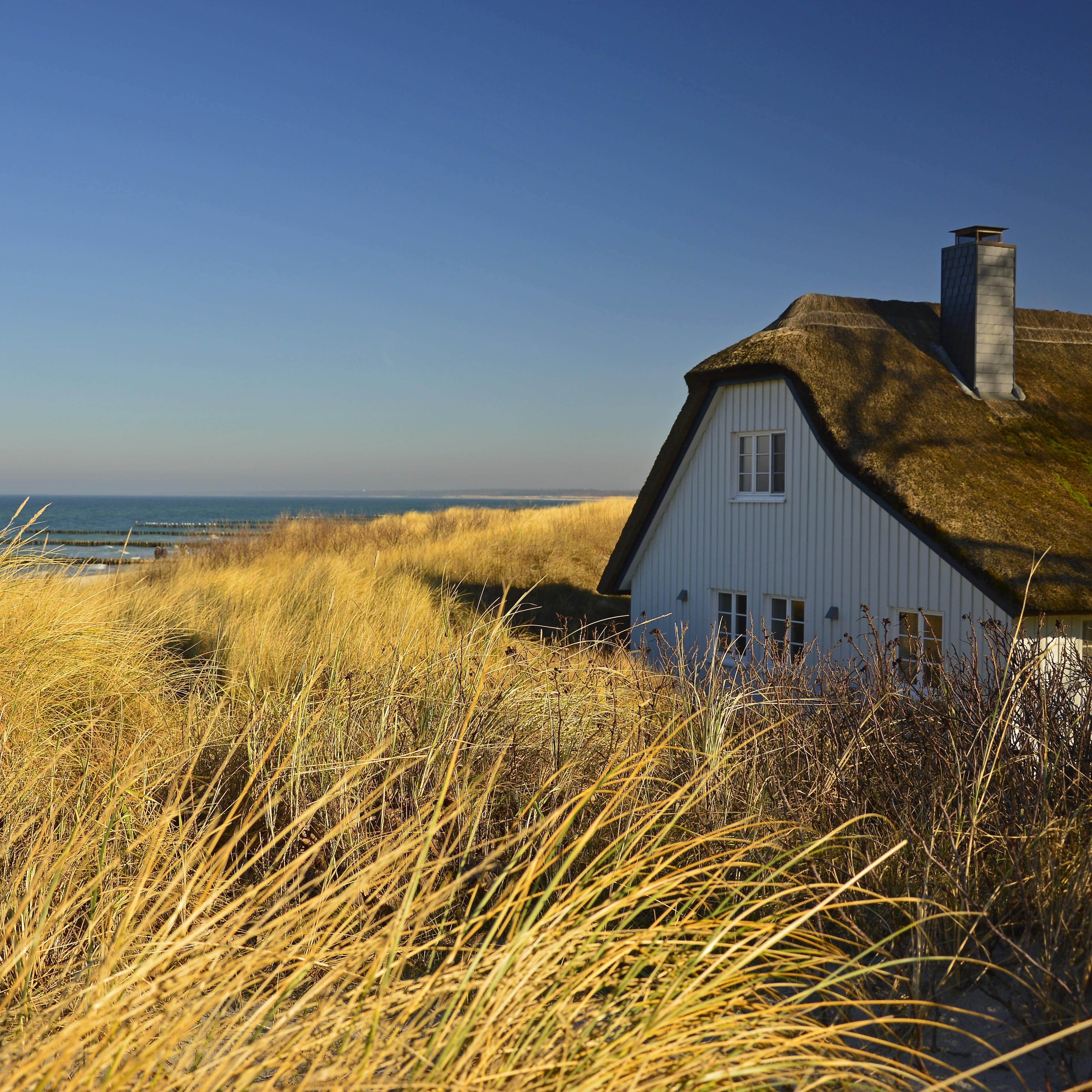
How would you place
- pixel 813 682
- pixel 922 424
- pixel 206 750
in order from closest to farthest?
1. pixel 206 750
2. pixel 813 682
3. pixel 922 424

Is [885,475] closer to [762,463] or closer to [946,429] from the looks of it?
[946,429]

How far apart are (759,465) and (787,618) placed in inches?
82.5

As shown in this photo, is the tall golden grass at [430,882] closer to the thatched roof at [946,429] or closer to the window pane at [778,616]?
the thatched roof at [946,429]

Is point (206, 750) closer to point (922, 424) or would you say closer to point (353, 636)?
point (353, 636)

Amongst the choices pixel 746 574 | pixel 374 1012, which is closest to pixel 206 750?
pixel 374 1012

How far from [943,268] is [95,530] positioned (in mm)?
46095

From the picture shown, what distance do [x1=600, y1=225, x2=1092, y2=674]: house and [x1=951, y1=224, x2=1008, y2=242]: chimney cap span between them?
2 cm

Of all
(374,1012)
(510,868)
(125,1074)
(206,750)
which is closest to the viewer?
(125,1074)

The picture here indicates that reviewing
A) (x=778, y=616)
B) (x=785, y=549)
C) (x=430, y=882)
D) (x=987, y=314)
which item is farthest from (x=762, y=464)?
(x=430, y=882)

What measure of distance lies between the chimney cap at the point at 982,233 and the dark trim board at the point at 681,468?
305 cm

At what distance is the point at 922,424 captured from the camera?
10.2m

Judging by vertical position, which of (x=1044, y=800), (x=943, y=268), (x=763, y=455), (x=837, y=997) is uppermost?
(x=943, y=268)

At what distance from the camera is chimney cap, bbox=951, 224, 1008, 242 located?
11117mm

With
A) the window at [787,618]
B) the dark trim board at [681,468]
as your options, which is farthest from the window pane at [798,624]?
the dark trim board at [681,468]
